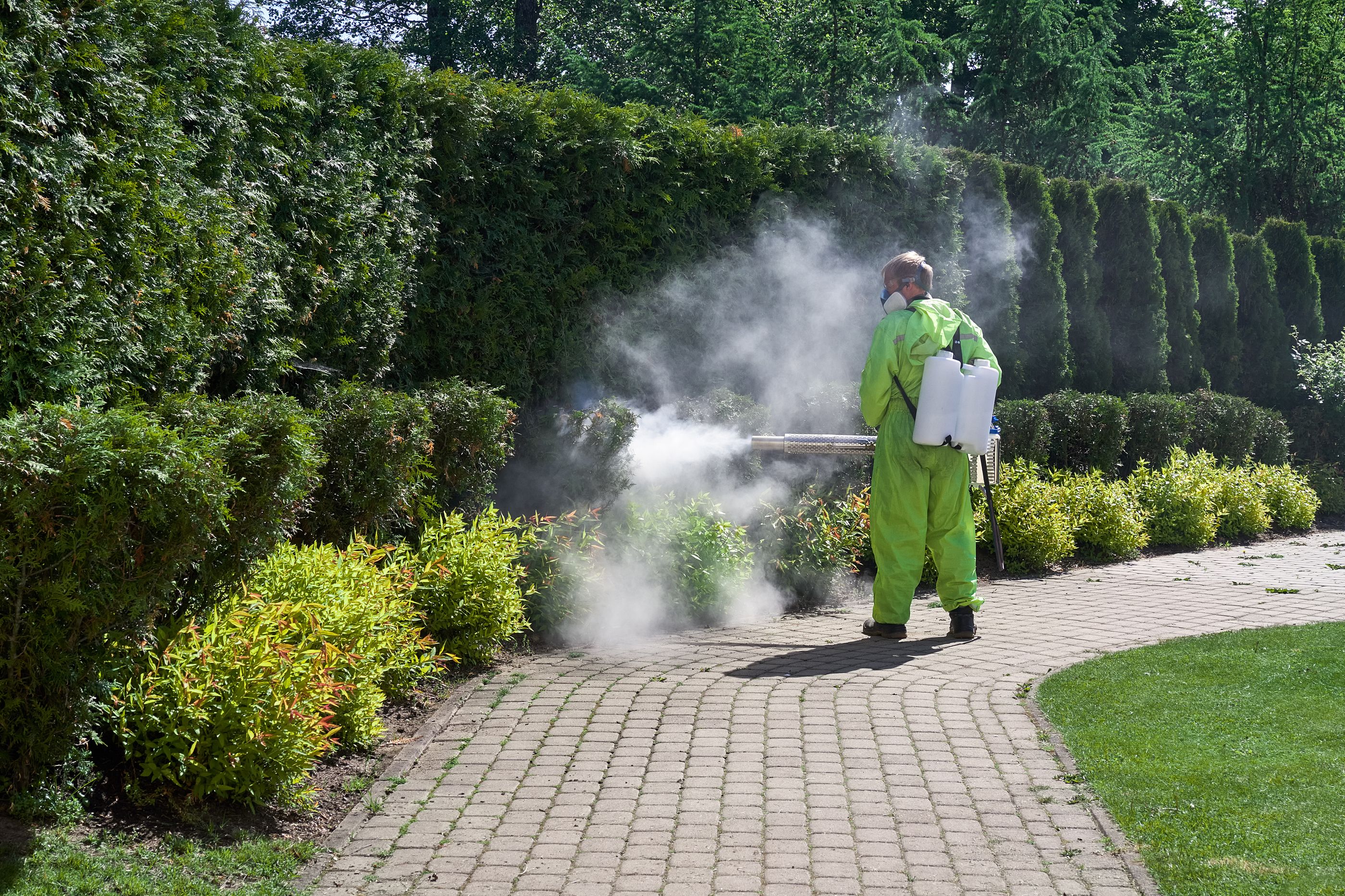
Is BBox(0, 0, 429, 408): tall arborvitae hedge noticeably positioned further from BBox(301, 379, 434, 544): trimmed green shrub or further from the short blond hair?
the short blond hair

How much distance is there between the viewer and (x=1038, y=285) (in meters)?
11.5

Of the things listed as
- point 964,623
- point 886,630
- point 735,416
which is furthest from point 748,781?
point 735,416

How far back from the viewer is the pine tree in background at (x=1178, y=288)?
1357 cm

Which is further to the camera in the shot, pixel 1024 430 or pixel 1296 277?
pixel 1296 277

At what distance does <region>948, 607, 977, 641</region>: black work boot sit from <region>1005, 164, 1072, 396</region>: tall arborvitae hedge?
532 centimetres

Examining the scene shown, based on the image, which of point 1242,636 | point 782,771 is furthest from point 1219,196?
point 782,771

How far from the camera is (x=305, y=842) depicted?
3.66 metres

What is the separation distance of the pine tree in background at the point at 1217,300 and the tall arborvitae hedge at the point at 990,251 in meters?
4.77

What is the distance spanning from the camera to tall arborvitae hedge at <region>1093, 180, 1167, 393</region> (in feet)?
42.2

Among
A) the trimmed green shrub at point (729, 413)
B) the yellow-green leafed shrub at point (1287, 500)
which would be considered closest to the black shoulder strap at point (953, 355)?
the trimmed green shrub at point (729, 413)

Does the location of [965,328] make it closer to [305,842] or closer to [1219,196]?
[305,842]

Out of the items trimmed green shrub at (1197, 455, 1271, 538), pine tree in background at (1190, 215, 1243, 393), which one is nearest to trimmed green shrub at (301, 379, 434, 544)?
trimmed green shrub at (1197, 455, 1271, 538)

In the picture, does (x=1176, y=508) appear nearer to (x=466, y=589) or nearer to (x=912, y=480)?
(x=912, y=480)

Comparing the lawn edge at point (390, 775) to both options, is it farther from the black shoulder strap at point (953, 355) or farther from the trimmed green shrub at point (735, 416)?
the black shoulder strap at point (953, 355)
